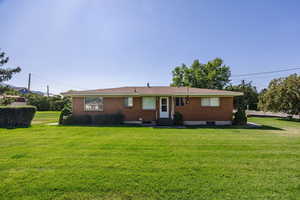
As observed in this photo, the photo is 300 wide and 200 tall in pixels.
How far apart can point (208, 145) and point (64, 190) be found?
5024 mm

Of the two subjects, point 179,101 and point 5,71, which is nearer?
point 179,101

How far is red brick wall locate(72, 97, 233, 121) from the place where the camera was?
13.0 meters

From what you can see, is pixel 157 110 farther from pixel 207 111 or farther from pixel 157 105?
pixel 207 111

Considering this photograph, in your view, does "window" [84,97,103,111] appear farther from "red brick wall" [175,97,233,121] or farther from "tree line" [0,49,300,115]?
"red brick wall" [175,97,233,121]

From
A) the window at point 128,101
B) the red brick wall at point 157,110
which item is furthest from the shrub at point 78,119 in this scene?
the window at point 128,101

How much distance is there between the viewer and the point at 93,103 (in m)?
13.6

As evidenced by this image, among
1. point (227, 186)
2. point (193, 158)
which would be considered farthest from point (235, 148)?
point (227, 186)

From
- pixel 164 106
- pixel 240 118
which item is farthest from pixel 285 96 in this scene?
pixel 164 106

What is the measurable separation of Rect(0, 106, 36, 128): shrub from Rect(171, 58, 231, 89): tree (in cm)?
2916

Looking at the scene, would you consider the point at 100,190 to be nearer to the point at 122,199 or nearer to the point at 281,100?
the point at 122,199

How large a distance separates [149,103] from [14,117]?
33.5ft

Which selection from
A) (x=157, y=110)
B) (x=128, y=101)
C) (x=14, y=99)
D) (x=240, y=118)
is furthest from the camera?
(x=14, y=99)

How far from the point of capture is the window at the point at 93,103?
13.5 metres

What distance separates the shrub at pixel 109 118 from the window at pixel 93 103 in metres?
1.02
